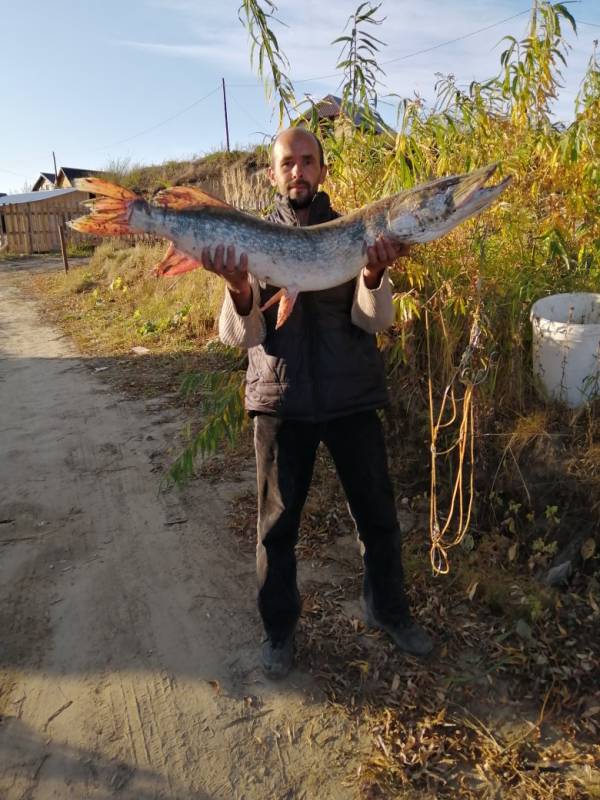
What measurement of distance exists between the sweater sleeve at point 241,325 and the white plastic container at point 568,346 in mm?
2024

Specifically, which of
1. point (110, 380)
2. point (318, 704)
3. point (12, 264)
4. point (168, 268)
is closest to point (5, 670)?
point (318, 704)

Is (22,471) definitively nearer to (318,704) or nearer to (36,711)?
(36,711)

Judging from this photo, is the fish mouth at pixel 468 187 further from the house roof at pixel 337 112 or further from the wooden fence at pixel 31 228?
the wooden fence at pixel 31 228

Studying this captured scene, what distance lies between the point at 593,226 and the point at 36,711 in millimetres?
4150

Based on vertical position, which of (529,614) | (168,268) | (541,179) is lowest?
(529,614)

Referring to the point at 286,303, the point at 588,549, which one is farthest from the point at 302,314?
the point at 588,549

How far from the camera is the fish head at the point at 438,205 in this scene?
2.15 metres

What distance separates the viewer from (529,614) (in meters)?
2.86

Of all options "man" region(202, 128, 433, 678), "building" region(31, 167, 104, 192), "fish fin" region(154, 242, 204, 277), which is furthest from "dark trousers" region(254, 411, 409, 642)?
"building" region(31, 167, 104, 192)

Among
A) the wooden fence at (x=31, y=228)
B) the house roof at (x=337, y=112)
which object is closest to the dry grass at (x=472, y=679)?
the house roof at (x=337, y=112)

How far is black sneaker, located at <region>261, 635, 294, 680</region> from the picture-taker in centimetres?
266

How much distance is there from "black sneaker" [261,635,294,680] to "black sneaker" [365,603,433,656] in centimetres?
48

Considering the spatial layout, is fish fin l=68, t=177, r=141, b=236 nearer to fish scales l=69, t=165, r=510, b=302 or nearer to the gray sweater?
fish scales l=69, t=165, r=510, b=302

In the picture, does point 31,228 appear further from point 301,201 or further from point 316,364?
point 316,364
